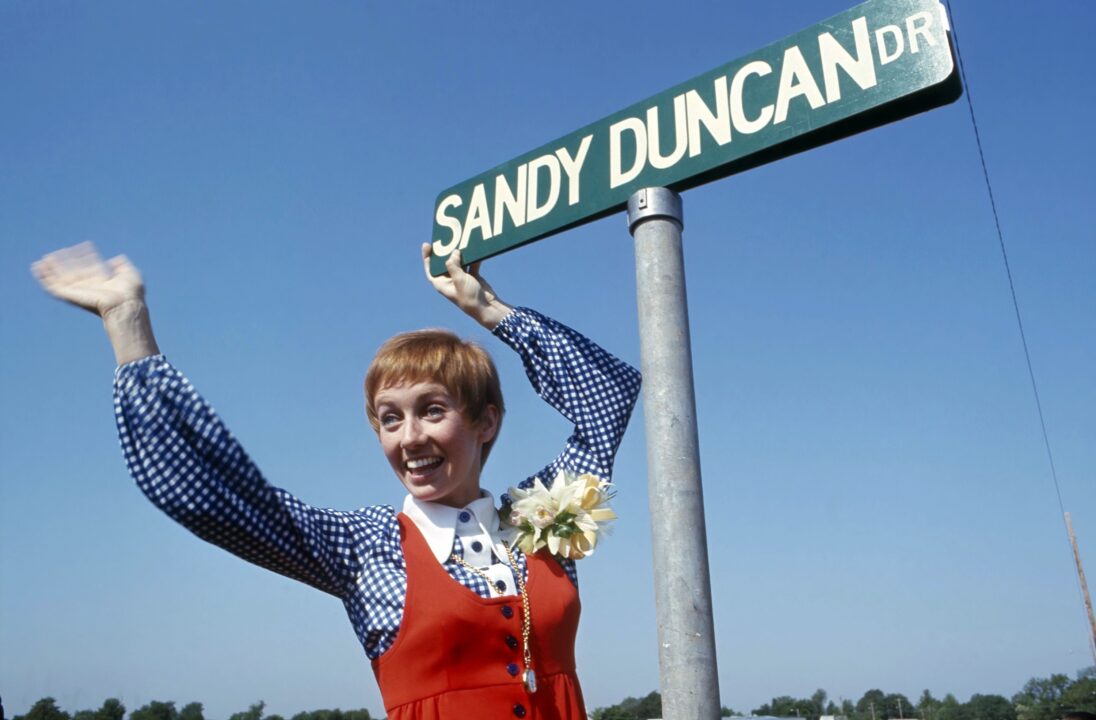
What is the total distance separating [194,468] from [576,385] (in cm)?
106

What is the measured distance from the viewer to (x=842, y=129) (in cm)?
184

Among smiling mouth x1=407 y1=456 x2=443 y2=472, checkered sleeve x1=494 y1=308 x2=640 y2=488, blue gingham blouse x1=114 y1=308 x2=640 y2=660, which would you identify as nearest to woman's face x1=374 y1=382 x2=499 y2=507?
smiling mouth x1=407 y1=456 x2=443 y2=472

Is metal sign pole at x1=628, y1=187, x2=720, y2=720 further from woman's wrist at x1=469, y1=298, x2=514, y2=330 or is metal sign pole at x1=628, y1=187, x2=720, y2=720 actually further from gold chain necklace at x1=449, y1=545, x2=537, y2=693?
woman's wrist at x1=469, y1=298, x2=514, y2=330

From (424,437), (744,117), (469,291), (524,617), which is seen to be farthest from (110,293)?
(744,117)

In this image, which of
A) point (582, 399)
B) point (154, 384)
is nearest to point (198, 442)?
point (154, 384)

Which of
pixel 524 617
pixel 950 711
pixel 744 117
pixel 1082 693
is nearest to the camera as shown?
pixel 744 117

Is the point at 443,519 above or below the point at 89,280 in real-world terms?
below

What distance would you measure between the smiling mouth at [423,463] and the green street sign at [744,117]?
53cm

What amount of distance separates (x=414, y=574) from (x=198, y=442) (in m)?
0.56

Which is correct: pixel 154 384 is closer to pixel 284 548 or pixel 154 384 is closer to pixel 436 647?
pixel 284 548

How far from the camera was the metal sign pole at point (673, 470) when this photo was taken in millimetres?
1585

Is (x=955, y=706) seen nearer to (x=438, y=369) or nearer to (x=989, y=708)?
(x=989, y=708)

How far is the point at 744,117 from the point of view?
1.92m

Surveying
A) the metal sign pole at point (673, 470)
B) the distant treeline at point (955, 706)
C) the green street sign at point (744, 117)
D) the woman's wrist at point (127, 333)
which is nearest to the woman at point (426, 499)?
the woman's wrist at point (127, 333)
